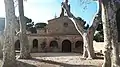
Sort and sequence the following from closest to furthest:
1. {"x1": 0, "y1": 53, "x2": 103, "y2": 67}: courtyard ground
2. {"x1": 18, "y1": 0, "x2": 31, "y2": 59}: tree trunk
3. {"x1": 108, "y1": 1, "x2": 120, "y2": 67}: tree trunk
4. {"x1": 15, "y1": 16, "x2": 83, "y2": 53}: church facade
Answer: {"x1": 108, "y1": 1, "x2": 120, "y2": 67}: tree trunk, {"x1": 0, "y1": 53, "x2": 103, "y2": 67}: courtyard ground, {"x1": 18, "y1": 0, "x2": 31, "y2": 59}: tree trunk, {"x1": 15, "y1": 16, "x2": 83, "y2": 53}: church facade

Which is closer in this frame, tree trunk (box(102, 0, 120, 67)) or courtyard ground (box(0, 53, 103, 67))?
tree trunk (box(102, 0, 120, 67))

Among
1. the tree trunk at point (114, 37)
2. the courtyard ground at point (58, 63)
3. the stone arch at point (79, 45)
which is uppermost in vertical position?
the tree trunk at point (114, 37)

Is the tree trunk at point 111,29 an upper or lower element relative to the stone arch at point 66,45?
upper

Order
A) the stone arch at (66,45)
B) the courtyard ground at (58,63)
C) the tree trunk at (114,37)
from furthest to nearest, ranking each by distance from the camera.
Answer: the stone arch at (66,45), the courtyard ground at (58,63), the tree trunk at (114,37)

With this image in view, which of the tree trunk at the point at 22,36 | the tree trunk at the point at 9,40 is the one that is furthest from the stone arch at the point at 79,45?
the tree trunk at the point at 9,40

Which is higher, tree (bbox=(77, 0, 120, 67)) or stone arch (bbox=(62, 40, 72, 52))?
tree (bbox=(77, 0, 120, 67))

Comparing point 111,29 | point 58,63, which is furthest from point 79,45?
point 111,29

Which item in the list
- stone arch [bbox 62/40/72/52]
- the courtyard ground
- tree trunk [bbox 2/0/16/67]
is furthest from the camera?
stone arch [bbox 62/40/72/52]

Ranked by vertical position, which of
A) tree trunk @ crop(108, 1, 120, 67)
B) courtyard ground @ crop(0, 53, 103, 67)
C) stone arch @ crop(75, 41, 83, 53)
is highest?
tree trunk @ crop(108, 1, 120, 67)

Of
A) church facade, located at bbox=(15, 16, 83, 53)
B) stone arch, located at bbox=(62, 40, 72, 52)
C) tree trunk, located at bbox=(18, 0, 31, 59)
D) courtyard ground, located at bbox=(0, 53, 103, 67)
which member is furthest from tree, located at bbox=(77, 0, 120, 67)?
stone arch, located at bbox=(62, 40, 72, 52)

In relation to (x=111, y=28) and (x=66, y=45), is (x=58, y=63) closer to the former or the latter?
(x=111, y=28)

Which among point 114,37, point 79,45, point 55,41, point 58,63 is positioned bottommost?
point 58,63

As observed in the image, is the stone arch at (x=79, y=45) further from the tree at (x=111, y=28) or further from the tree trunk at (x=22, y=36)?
the tree at (x=111, y=28)

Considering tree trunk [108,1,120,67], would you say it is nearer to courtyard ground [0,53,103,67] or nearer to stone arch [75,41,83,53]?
courtyard ground [0,53,103,67]
